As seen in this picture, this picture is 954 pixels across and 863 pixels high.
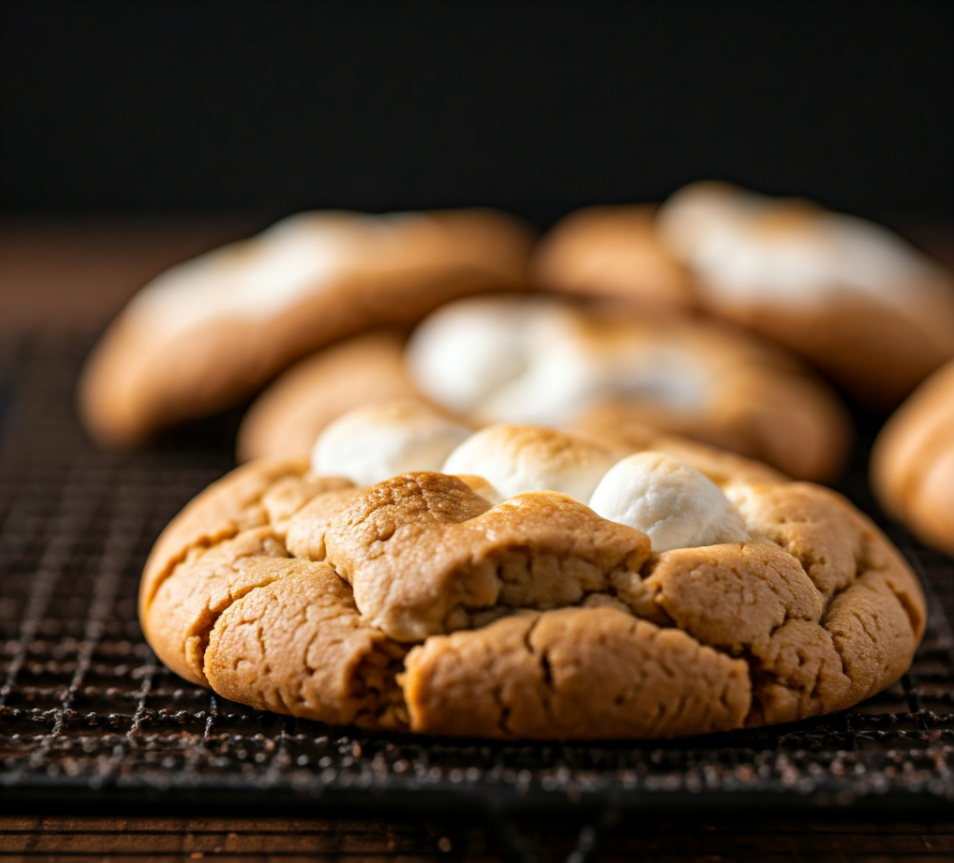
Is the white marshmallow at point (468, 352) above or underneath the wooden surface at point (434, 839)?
above

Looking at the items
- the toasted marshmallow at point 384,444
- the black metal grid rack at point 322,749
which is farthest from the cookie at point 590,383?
the toasted marshmallow at point 384,444

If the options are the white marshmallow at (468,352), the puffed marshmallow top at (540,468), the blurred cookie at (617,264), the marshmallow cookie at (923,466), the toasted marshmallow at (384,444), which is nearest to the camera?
the puffed marshmallow top at (540,468)

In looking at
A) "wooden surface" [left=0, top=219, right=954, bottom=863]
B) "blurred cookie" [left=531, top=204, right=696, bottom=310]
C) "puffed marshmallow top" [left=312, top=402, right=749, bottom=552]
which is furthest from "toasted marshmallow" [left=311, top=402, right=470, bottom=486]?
"blurred cookie" [left=531, top=204, right=696, bottom=310]

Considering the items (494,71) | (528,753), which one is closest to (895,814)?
(528,753)

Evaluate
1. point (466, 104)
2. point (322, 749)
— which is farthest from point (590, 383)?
point (466, 104)

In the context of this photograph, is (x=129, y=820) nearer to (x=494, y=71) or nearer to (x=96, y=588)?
(x=96, y=588)

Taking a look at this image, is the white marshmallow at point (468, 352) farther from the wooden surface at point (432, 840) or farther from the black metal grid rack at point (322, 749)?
the wooden surface at point (432, 840)
